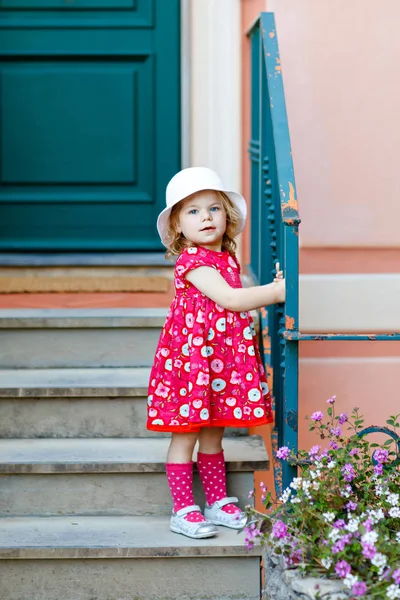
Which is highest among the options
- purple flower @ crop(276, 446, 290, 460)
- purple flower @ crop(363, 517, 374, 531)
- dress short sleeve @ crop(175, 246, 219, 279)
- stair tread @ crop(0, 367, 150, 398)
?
dress short sleeve @ crop(175, 246, 219, 279)

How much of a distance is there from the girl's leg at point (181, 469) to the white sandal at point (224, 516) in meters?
0.07

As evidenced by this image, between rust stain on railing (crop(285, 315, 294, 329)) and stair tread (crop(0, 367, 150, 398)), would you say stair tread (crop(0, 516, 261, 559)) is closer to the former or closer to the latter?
stair tread (crop(0, 367, 150, 398))

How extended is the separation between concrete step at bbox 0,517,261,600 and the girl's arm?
68 centimetres

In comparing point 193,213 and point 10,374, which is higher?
point 193,213

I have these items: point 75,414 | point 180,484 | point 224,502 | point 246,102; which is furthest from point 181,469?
point 246,102

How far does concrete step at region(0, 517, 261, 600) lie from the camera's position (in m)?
2.83

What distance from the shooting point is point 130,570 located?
9.40 ft

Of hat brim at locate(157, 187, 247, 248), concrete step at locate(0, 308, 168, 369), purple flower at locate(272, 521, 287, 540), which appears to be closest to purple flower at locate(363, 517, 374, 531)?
purple flower at locate(272, 521, 287, 540)

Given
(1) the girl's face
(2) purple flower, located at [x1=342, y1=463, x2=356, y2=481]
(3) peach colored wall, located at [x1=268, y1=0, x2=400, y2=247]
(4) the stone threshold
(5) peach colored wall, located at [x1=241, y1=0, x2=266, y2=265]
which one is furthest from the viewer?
(4) the stone threshold

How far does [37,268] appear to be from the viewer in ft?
14.6

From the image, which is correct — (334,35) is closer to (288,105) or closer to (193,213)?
(288,105)

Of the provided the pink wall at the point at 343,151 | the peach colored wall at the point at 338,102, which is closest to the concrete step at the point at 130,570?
the pink wall at the point at 343,151

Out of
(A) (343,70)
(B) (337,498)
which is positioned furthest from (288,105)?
(B) (337,498)

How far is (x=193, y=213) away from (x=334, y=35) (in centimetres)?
132
